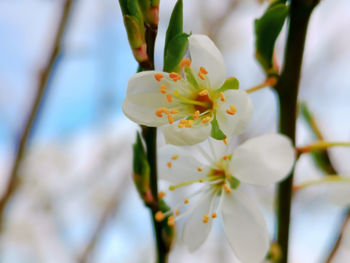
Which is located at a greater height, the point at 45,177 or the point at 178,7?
the point at 178,7

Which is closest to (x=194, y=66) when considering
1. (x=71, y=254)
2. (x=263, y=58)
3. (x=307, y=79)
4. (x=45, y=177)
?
(x=263, y=58)

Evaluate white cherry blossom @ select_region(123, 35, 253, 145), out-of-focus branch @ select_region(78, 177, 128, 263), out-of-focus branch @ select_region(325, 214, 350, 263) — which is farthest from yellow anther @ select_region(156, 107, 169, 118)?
out-of-focus branch @ select_region(78, 177, 128, 263)

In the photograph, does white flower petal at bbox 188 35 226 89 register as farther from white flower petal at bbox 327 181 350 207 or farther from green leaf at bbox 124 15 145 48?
white flower petal at bbox 327 181 350 207

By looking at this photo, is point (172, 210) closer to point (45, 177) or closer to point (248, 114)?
point (248, 114)

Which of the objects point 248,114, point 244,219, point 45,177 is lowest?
point 45,177

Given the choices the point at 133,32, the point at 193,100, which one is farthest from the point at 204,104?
the point at 133,32

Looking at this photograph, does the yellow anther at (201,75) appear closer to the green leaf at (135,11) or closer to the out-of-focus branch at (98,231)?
the green leaf at (135,11)

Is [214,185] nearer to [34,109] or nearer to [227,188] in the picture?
[227,188]
